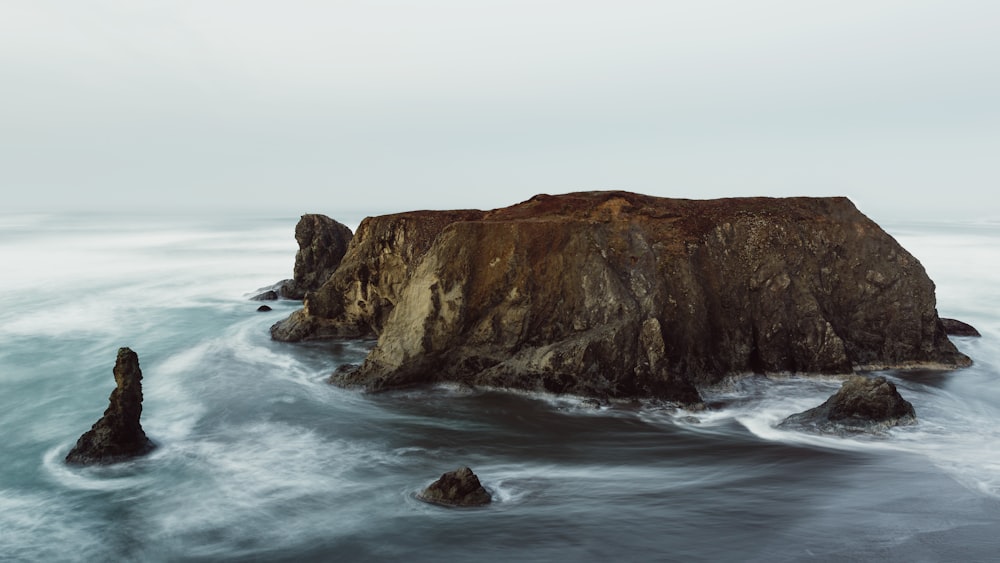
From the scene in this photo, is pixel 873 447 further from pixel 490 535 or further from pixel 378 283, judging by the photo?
pixel 378 283

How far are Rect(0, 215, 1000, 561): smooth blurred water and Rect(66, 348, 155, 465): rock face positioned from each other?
0.41m

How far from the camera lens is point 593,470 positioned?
14.3 metres

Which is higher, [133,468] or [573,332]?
[573,332]

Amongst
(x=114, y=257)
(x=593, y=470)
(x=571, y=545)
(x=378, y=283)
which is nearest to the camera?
(x=571, y=545)

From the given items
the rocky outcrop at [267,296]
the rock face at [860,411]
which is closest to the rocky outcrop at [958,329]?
the rock face at [860,411]

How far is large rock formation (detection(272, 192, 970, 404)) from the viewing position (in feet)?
63.5

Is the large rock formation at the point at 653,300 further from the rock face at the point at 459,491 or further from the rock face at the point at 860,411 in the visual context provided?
the rock face at the point at 459,491

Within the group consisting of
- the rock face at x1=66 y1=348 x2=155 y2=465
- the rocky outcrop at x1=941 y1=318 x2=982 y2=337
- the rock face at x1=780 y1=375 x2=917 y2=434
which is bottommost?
the rock face at x1=66 y1=348 x2=155 y2=465

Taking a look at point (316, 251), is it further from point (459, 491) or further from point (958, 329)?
point (958, 329)

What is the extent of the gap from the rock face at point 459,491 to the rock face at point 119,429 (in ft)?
24.2

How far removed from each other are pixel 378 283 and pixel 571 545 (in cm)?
1761

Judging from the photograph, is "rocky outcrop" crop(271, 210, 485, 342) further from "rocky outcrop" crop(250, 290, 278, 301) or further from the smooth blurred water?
"rocky outcrop" crop(250, 290, 278, 301)

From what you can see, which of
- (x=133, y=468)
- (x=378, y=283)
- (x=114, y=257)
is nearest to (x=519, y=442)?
(x=133, y=468)

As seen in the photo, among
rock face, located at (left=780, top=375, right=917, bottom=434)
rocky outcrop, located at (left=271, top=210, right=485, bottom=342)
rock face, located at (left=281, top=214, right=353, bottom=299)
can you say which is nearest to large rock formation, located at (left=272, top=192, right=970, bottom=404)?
rock face, located at (left=780, top=375, right=917, bottom=434)
